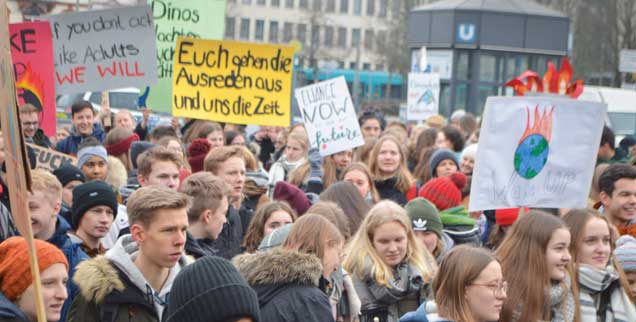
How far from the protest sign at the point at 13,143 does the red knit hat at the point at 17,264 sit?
1594mm

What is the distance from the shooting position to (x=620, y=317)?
606 centimetres

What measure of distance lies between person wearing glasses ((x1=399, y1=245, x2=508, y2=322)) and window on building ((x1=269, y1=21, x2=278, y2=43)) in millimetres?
92100

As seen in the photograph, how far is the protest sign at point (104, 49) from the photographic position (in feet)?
35.2

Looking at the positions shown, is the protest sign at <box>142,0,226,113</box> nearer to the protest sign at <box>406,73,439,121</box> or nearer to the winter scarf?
the winter scarf

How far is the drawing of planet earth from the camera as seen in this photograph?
7.61 metres

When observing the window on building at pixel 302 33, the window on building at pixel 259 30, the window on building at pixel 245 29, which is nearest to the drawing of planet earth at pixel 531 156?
the window on building at pixel 302 33

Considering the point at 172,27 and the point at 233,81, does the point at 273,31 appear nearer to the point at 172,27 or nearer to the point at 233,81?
the point at 172,27

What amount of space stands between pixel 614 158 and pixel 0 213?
8248 mm

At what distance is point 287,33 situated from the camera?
93000 mm

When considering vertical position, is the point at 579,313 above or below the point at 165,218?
below

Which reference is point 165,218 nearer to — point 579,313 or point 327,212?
point 327,212

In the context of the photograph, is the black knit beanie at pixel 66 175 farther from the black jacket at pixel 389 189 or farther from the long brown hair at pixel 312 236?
the black jacket at pixel 389 189

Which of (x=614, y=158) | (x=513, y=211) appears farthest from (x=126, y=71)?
(x=614, y=158)

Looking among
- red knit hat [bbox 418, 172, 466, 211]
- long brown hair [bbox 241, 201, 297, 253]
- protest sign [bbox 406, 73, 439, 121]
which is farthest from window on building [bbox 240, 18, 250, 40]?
long brown hair [bbox 241, 201, 297, 253]
